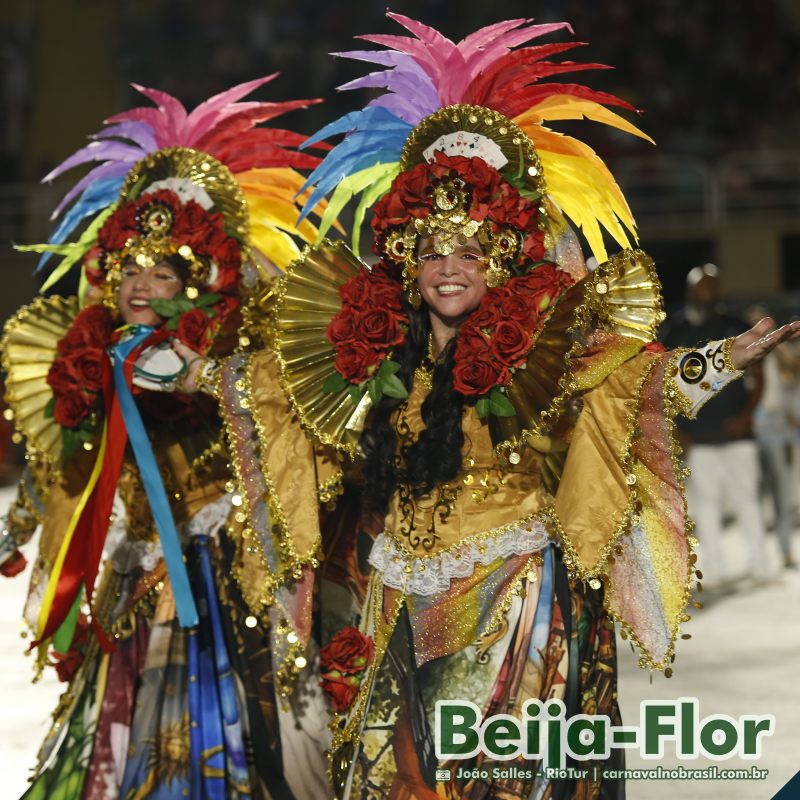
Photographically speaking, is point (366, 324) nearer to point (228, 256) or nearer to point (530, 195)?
point (530, 195)

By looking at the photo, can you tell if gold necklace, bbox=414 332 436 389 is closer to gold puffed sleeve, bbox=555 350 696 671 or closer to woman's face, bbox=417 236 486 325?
woman's face, bbox=417 236 486 325

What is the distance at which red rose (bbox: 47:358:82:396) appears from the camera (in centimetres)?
469

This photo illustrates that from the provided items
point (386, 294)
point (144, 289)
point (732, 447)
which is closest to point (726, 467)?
point (732, 447)

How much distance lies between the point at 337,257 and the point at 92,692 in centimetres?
155

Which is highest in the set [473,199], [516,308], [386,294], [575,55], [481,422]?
[575,55]

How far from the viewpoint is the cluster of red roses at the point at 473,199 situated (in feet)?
13.1

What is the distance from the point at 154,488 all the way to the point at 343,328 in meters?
0.86

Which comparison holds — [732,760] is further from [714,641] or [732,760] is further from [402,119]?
[402,119]

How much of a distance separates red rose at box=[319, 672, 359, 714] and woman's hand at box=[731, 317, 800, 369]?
133cm

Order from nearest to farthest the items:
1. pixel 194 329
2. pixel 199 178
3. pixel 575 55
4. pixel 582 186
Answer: pixel 582 186
pixel 194 329
pixel 199 178
pixel 575 55

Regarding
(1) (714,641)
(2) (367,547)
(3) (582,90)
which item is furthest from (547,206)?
(1) (714,641)

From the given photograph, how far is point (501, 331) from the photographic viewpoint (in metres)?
3.83

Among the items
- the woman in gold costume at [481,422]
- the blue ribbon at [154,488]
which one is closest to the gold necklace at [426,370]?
the woman in gold costume at [481,422]

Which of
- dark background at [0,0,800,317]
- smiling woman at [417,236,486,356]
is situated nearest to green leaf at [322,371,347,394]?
smiling woman at [417,236,486,356]
